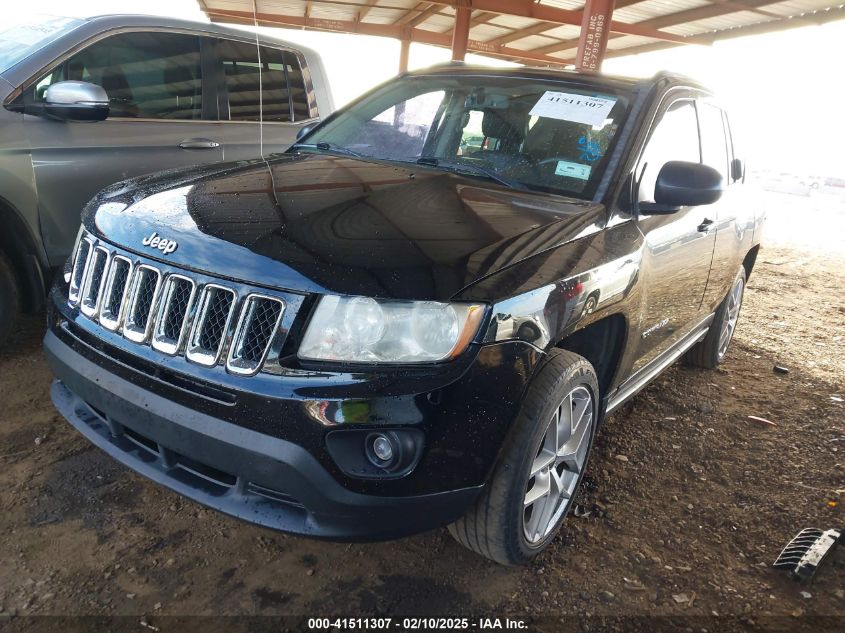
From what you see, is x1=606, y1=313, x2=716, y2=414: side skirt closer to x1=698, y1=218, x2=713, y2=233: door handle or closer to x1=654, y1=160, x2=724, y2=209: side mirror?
x1=698, y1=218, x2=713, y2=233: door handle

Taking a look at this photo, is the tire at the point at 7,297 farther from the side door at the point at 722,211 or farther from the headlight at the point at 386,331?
the side door at the point at 722,211

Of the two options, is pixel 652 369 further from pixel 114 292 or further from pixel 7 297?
pixel 7 297

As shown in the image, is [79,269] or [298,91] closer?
[79,269]

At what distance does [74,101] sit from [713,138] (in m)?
3.26

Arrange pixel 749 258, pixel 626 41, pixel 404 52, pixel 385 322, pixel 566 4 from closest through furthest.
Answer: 1. pixel 385 322
2. pixel 749 258
3. pixel 566 4
4. pixel 626 41
5. pixel 404 52

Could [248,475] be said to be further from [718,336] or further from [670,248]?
[718,336]

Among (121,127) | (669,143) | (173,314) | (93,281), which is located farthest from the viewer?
(121,127)

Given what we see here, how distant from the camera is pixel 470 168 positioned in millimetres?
2695

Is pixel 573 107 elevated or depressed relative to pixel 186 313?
elevated

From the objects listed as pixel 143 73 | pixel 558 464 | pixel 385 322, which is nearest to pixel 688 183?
pixel 558 464

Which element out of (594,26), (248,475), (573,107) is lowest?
(248,475)

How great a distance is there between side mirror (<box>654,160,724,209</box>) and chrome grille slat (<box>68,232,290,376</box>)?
5.15 feet

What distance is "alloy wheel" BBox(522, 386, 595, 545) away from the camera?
7.08ft

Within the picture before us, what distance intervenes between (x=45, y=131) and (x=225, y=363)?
2.30 m
